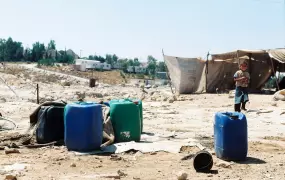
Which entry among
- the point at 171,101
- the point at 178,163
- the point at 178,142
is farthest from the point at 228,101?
the point at 178,163

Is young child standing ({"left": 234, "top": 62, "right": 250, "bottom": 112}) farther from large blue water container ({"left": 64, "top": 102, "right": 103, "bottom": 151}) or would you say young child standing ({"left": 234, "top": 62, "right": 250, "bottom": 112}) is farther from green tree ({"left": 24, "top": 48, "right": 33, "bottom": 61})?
green tree ({"left": 24, "top": 48, "right": 33, "bottom": 61})

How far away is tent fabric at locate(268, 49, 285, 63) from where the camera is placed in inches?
717

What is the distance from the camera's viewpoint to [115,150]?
19.0 ft

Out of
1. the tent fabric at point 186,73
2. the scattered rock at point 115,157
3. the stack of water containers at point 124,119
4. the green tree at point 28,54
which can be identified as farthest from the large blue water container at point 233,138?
the green tree at point 28,54

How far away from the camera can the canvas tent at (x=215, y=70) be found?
2030 cm

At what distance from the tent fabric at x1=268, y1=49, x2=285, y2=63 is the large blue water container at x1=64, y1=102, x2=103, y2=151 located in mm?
14306

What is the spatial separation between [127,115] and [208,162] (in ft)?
6.41

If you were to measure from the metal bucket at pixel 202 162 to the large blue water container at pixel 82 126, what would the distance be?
66.6 inches

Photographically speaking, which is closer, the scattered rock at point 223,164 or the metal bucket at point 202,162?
the metal bucket at point 202,162

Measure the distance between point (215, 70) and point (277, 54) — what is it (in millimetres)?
3497

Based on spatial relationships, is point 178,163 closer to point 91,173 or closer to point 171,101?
point 91,173

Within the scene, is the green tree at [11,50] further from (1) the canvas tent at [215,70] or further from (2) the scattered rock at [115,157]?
→ (2) the scattered rock at [115,157]

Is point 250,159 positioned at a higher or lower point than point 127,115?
lower

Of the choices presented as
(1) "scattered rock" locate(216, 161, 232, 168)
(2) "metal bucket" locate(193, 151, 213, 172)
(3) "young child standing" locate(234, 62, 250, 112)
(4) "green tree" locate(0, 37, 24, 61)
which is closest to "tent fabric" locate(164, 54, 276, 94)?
(3) "young child standing" locate(234, 62, 250, 112)
